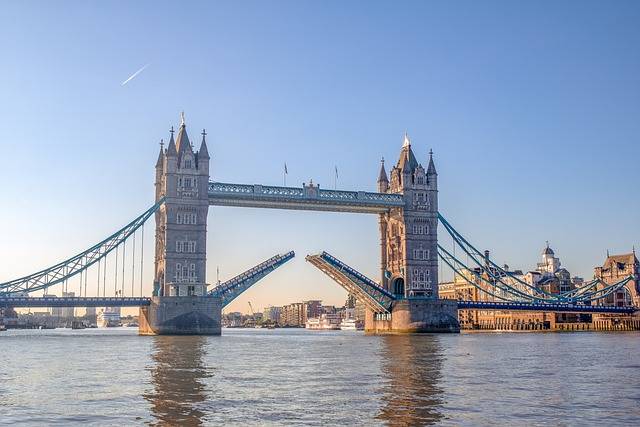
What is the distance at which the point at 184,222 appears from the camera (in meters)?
91.2

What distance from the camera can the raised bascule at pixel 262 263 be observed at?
8856cm

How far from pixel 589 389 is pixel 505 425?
9939 mm

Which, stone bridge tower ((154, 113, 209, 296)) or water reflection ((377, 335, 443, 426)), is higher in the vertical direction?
stone bridge tower ((154, 113, 209, 296))

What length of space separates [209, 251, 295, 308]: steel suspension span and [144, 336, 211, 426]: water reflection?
144 ft

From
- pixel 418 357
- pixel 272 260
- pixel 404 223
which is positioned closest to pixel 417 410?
pixel 418 357

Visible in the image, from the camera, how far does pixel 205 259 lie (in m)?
91.9

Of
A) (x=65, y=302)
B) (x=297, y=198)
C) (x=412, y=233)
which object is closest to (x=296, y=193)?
(x=297, y=198)

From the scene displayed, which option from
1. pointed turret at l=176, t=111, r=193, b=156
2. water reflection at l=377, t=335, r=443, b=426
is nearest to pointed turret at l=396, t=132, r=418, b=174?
pointed turret at l=176, t=111, r=193, b=156

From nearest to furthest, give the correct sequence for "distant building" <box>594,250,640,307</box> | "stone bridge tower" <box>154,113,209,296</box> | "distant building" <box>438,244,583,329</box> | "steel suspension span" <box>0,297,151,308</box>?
"steel suspension span" <box>0,297,151,308</box> → "stone bridge tower" <box>154,113,209,296</box> → "distant building" <box>594,250,640,307</box> → "distant building" <box>438,244,583,329</box>

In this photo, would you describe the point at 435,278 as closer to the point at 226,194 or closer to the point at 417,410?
the point at 226,194

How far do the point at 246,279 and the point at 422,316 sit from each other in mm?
22568

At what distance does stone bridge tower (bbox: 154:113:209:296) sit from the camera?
90.1 meters

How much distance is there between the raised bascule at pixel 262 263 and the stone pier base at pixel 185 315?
11cm

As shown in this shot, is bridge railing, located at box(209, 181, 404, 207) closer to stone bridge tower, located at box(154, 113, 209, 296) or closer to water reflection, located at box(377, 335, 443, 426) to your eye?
stone bridge tower, located at box(154, 113, 209, 296)
